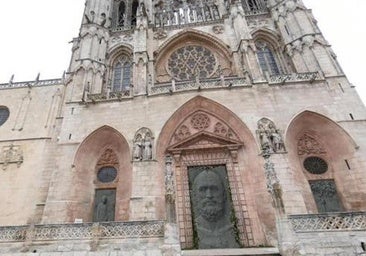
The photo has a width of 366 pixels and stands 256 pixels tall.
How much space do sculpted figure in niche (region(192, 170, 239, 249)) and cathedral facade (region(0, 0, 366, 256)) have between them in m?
0.04

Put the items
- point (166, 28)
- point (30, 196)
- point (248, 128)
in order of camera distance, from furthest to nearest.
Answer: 1. point (166, 28)
2. point (30, 196)
3. point (248, 128)

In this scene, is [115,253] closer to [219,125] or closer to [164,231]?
[164,231]

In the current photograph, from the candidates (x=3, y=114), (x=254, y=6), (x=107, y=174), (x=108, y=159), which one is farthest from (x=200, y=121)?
(x=254, y=6)

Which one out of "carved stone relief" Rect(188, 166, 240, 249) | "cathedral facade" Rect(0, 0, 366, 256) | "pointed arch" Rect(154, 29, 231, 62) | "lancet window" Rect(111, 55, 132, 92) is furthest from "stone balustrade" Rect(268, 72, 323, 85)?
"lancet window" Rect(111, 55, 132, 92)

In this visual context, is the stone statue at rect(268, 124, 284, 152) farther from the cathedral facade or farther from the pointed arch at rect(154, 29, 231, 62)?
the pointed arch at rect(154, 29, 231, 62)

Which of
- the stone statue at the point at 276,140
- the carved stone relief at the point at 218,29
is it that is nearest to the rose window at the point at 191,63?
the carved stone relief at the point at 218,29

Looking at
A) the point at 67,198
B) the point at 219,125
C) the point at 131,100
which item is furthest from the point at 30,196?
the point at 219,125

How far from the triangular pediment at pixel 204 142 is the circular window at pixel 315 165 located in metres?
3.27

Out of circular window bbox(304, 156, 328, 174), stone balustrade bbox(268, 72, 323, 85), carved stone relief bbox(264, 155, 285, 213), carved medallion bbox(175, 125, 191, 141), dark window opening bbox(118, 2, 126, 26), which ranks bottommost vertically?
carved stone relief bbox(264, 155, 285, 213)

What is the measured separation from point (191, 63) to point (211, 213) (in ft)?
32.9

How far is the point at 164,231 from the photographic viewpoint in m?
7.74

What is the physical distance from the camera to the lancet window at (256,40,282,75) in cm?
1563

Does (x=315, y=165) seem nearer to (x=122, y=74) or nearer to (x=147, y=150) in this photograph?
(x=147, y=150)

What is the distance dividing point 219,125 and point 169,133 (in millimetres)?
2585
